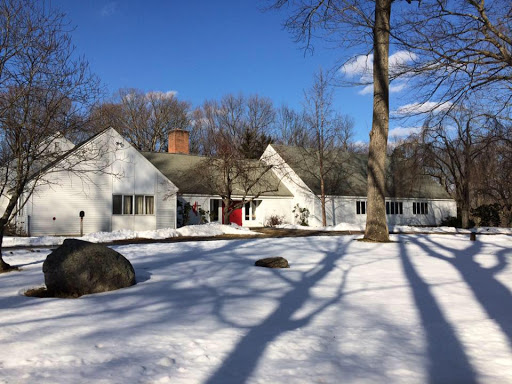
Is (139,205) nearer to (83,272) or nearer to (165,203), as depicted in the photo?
(165,203)

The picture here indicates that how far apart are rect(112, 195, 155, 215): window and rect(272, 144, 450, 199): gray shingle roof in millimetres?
11036

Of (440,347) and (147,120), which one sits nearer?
(440,347)

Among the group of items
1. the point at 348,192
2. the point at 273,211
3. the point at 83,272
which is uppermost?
the point at 348,192

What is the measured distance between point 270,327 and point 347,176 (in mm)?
30745

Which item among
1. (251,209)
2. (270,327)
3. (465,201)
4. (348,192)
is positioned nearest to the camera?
(270,327)

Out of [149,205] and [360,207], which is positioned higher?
[149,205]

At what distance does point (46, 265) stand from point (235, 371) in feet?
16.1

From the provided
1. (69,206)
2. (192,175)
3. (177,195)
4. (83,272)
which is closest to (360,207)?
(192,175)

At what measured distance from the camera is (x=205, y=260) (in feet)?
34.4

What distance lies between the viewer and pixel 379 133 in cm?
1488

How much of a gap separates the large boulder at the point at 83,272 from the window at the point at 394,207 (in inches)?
1177

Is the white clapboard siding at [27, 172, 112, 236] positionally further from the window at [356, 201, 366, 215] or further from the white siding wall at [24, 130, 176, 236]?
the window at [356, 201, 366, 215]

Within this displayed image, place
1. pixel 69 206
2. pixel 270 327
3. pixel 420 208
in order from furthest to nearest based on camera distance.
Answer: pixel 420 208
pixel 69 206
pixel 270 327

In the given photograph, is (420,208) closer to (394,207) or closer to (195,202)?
(394,207)
